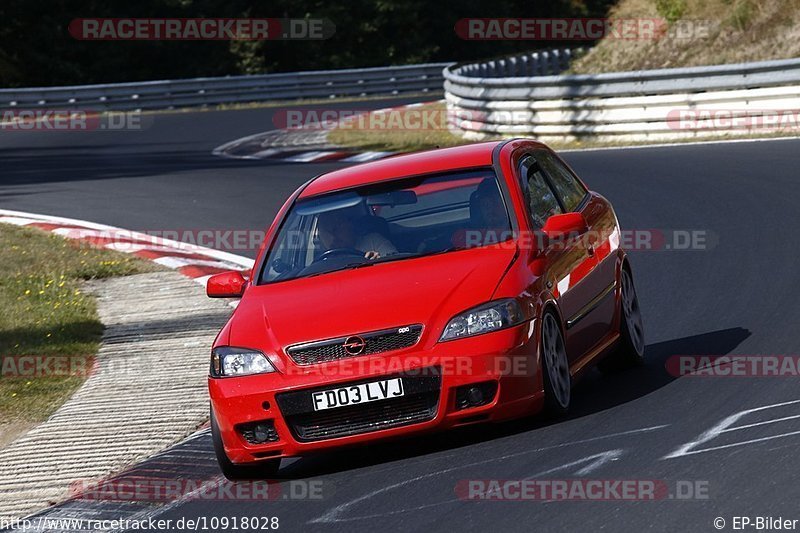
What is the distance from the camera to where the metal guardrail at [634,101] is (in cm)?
1995

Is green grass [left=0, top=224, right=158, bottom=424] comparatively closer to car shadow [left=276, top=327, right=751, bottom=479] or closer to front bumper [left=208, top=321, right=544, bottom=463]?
car shadow [left=276, top=327, right=751, bottom=479]

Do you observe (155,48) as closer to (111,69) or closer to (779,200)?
(111,69)

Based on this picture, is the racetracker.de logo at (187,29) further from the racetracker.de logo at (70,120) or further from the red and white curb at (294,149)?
the red and white curb at (294,149)

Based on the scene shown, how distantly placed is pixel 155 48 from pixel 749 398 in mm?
42319

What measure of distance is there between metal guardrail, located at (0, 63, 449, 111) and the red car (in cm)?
2824

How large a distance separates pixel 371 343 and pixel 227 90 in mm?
31040

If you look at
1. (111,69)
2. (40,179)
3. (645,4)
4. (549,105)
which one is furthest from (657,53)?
(111,69)

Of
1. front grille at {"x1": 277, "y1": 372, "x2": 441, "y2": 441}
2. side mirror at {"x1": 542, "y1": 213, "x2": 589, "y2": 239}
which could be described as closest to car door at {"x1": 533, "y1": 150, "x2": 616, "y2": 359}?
side mirror at {"x1": 542, "y1": 213, "x2": 589, "y2": 239}

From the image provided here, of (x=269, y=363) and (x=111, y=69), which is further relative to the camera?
(x=111, y=69)

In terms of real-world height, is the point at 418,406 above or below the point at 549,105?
above

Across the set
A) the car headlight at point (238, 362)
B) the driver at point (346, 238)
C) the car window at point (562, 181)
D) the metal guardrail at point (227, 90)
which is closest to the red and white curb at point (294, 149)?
the metal guardrail at point (227, 90)

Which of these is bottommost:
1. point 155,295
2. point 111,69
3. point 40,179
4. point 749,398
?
point 111,69

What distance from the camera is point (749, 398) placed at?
296 inches

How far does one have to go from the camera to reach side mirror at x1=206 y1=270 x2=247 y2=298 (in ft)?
26.7
